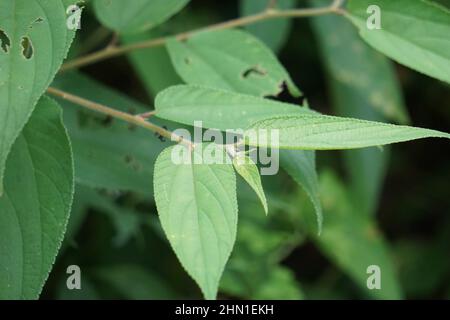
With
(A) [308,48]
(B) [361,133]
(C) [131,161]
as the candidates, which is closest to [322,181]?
(A) [308,48]

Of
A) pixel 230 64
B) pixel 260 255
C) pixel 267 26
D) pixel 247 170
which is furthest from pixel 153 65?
pixel 247 170

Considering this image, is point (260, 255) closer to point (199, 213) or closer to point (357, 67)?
point (357, 67)

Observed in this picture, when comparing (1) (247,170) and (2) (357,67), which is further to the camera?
(2) (357,67)

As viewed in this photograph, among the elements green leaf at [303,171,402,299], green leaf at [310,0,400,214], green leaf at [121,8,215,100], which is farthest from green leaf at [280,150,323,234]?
green leaf at [303,171,402,299]

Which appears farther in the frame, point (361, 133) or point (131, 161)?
point (131, 161)

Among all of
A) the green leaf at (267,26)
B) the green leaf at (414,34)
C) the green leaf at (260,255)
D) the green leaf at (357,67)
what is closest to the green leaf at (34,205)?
the green leaf at (414,34)
